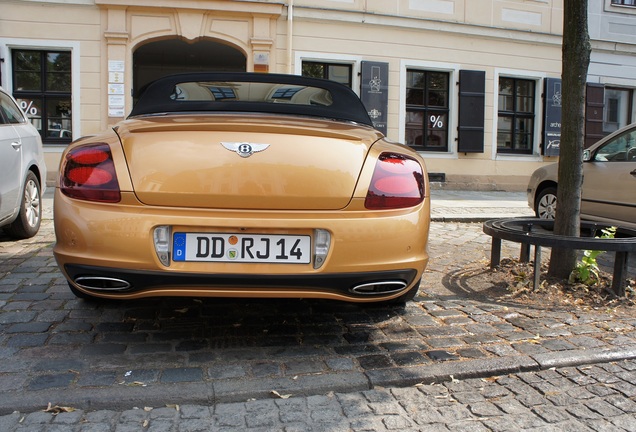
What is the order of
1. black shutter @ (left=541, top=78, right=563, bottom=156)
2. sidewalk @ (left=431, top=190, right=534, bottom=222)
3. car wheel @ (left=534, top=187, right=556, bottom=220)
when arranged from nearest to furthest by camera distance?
car wheel @ (left=534, top=187, right=556, bottom=220), sidewalk @ (left=431, top=190, right=534, bottom=222), black shutter @ (left=541, top=78, right=563, bottom=156)

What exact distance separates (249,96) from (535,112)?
42.1 ft

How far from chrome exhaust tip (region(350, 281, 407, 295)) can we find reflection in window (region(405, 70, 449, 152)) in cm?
1134

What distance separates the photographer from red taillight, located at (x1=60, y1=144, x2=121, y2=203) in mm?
2533

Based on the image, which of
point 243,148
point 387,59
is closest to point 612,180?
point 243,148

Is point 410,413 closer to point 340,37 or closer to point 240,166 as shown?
point 240,166

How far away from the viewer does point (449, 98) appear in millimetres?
13914

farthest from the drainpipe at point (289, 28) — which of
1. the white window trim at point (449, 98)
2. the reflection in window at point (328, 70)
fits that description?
the white window trim at point (449, 98)

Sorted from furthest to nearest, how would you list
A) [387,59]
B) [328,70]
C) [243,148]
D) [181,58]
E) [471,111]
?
[181,58] → [471,111] → [387,59] → [328,70] → [243,148]

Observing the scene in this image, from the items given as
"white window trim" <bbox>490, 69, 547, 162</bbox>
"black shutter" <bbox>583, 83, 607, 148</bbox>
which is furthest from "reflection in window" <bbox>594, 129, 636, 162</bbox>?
"black shutter" <bbox>583, 83, 607, 148</bbox>

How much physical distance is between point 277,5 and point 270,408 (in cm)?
1135

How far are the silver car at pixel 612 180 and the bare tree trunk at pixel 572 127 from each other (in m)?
2.16

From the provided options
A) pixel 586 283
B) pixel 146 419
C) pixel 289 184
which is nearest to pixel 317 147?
pixel 289 184

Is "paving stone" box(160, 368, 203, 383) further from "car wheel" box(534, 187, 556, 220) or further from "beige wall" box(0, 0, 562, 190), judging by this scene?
"beige wall" box(0, 0, 562, 190)

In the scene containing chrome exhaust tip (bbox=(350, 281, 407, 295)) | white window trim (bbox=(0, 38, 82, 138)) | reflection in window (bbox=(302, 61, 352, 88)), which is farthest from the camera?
reflection in window (bbox=(302, 61, 352, 88))
